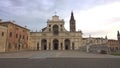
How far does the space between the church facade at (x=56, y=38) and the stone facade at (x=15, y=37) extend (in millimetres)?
19665

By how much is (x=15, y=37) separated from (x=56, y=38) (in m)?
32.2

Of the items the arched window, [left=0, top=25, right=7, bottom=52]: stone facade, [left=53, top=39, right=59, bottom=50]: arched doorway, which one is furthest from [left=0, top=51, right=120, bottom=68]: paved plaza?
[left=53, top=39, right=59, bottom=50]: arched doorway

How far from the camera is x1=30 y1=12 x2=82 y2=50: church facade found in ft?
290

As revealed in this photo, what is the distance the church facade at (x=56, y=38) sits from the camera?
290 ft

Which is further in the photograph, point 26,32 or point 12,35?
point 26,32

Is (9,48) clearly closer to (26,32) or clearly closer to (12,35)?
(12,35)

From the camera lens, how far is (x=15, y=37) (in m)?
59.6

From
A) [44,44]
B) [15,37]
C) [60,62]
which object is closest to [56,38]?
[44,44]

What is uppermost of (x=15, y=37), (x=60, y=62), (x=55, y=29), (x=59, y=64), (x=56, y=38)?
(x=55, y=29)

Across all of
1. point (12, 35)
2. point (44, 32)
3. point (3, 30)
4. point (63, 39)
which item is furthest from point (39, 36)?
point (3, 30)

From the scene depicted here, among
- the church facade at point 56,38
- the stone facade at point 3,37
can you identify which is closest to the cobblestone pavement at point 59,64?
the stone facade at point 3,37

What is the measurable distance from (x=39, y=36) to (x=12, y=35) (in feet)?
109

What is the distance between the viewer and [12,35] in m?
57.2

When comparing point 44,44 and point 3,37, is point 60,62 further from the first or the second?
point 44,44
